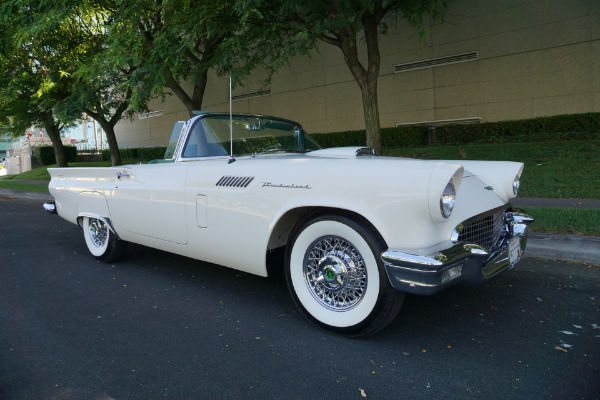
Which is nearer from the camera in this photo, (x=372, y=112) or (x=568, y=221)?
(x=568, y=221)

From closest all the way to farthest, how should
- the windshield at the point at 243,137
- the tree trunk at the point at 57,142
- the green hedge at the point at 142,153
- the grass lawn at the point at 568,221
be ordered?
1. the windshield at the point at 243,137
2. the grass lawn at the point at 568,221
3. the tree trunk at the point at 57,142
4. the green hedge at the point at 142,153

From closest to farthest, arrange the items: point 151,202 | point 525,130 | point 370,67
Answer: point 151,202 < point 370,67 < point 525,130

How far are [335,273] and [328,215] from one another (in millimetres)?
380

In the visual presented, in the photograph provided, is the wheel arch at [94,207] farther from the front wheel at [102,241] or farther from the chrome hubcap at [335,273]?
the chrome hubcap at [335,273]

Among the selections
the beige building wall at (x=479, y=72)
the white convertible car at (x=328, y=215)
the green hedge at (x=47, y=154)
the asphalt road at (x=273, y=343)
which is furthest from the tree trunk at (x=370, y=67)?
the green hedge at (x=47, y=154)

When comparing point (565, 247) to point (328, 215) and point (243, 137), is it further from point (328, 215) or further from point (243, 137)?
point (243, 137)

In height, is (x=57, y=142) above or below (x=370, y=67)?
above

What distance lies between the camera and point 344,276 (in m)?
2.70

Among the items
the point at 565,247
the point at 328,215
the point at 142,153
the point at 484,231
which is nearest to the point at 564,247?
the point at 565,247

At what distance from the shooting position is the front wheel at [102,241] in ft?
15.4

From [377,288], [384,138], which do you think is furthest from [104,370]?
[384,138]

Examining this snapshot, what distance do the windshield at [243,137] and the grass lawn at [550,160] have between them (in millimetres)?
5250

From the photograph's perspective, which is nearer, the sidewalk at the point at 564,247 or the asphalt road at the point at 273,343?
the asphalt road at the point at 273,343

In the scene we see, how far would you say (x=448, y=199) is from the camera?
93.8 inches
